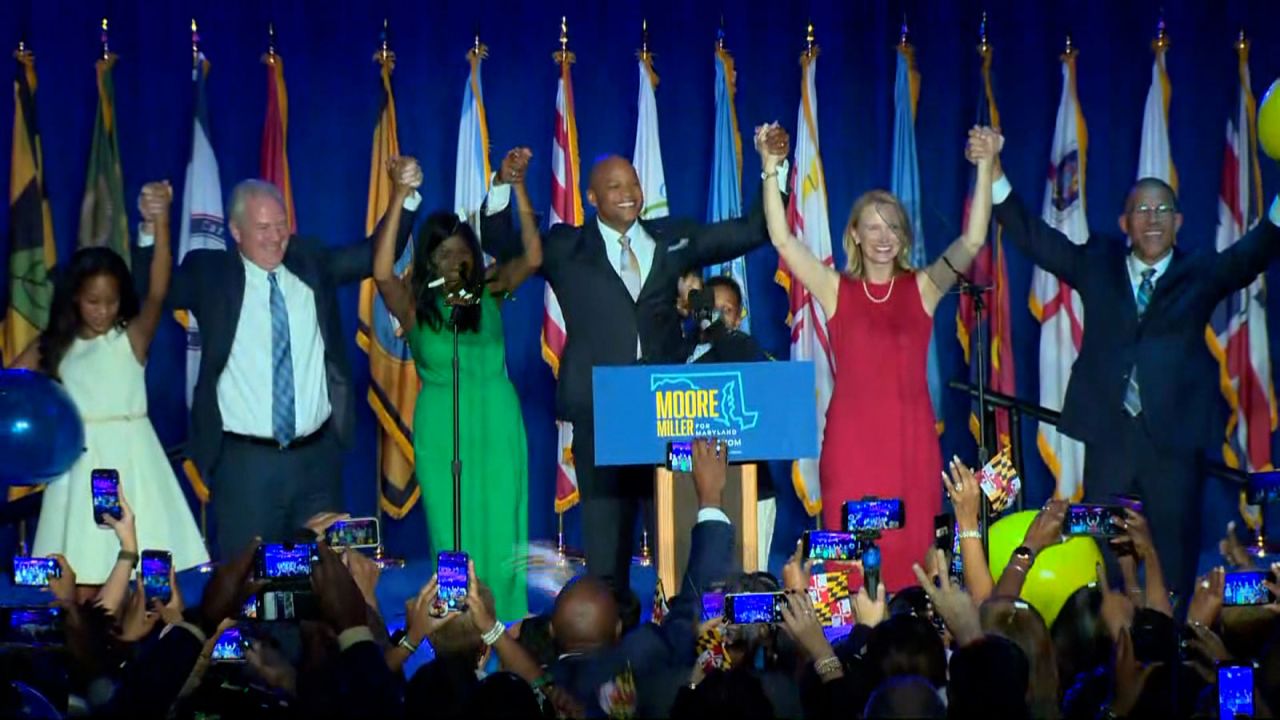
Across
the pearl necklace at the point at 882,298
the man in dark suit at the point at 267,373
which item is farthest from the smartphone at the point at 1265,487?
the man in dark suit at the point at 267,373

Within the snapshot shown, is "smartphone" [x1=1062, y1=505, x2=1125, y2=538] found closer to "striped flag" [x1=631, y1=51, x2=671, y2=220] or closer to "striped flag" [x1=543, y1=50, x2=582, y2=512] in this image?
"striped flag" [x1=543, y1=50, x2=582, y2=512]

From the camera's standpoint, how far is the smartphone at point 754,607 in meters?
3.79

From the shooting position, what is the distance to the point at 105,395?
729 cm

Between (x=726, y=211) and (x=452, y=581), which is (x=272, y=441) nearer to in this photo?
(x=726, y=211)

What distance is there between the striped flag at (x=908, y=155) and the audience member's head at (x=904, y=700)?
5999 millimetres

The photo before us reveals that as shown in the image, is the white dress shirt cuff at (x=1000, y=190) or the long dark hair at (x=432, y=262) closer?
the long dark hair at (x=432, y=262)

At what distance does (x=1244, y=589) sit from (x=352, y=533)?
219 centimetres

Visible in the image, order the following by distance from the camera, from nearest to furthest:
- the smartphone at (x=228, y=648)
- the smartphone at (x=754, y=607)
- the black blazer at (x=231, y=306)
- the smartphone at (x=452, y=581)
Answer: the smartphone at (x=228, y=648) → the smartphone at (x=754, y=607) → the smartphone at (x=452, y=581) → the black blazer at (x=231, y=306)

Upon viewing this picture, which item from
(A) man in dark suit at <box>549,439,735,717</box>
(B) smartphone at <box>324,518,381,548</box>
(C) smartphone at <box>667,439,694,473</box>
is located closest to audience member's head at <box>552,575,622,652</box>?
(A) man in dark suit at <box>549,439,735,717</box>

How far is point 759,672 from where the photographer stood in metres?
3.43

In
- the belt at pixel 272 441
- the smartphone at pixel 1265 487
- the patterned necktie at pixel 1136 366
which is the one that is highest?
the patterned necktie at pixel 1136 366

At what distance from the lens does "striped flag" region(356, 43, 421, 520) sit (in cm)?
888

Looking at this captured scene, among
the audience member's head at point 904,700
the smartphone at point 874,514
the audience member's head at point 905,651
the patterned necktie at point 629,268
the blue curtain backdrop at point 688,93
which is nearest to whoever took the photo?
the audience member's head at point 904,700

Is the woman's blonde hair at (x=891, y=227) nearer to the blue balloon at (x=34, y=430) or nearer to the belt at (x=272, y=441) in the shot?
the belt at (x=272, y=441)
